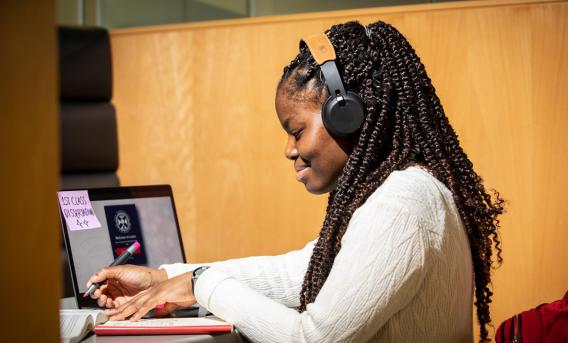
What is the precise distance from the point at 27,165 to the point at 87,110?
6.77 ft

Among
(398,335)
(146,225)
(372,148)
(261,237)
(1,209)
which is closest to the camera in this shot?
(1,209)

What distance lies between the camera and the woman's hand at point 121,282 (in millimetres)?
1160

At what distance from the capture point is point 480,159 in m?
1.91

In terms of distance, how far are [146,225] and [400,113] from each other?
548 mm

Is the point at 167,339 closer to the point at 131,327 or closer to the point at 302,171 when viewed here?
the point at 131,327

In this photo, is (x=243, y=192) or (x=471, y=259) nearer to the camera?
(x=471, y=259)

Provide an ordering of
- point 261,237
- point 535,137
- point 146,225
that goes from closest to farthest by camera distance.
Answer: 1. point 146,225
2. point 535,137
3. point 261,237

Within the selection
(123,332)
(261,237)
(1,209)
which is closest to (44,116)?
(1,209)

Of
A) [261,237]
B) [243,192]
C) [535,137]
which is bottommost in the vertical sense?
[261,237]

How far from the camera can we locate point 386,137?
3.50 feet

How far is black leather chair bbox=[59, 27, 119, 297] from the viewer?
2.39 metres

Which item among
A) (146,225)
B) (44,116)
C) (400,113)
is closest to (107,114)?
(146,225)

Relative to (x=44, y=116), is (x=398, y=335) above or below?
below

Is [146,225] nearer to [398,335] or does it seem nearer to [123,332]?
[123,332]
